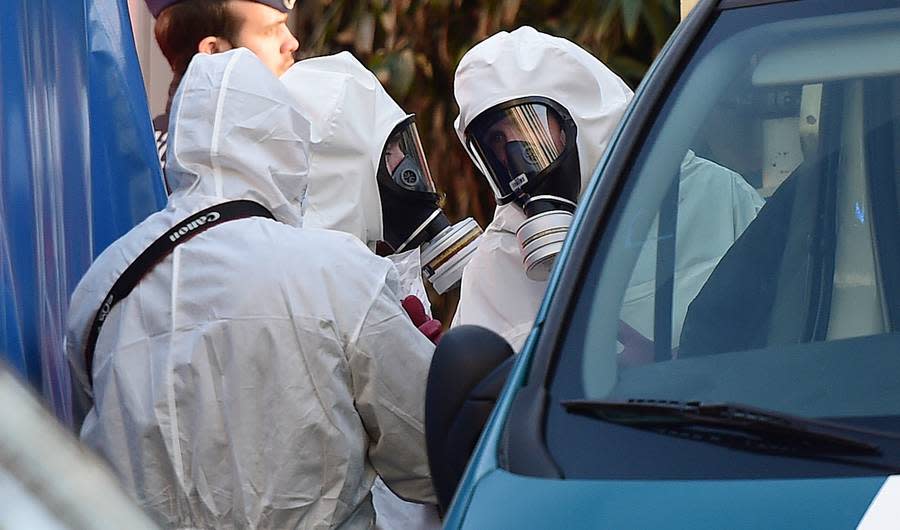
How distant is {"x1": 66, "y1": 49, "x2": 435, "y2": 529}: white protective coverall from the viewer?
2.17 metres

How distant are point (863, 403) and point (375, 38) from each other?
597 centimetres

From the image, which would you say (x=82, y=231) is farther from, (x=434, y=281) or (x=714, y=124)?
(x=714, y=124)

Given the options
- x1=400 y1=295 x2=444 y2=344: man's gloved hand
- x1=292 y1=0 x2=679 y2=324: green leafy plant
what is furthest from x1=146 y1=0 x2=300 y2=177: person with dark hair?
x1=292 y1=0 x2=679 y2=324: green leafy plant

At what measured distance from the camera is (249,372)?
7.08ft

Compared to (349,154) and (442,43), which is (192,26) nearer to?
(349,154)

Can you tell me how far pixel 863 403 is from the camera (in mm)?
1366

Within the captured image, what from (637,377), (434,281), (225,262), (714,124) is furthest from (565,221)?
(637,377)

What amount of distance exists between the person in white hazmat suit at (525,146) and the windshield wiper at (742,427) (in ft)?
5.24

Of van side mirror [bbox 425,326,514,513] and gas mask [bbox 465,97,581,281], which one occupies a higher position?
van side mirror [bbox 425,326,514,513]

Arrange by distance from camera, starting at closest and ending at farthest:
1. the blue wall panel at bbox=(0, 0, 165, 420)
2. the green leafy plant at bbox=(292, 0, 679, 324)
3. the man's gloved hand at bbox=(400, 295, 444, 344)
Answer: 1. the blue wall panel at bbox=(0, 0, 165, 420)
2. the man's gloved hand at bbox=(400, 295, 444, 344)
3. the green leafy plant at bbox=(292, 0, 679, 324)

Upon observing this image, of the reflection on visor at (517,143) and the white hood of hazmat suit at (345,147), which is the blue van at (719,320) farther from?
the white hood of hazmat suit at (345,147)

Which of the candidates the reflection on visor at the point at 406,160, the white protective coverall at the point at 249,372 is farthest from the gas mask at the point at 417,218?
the white protective coverall at the point at 249,372

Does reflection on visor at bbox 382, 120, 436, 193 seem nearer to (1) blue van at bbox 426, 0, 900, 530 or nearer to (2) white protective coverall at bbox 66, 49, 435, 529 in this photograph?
(2) white protective coverall at bbox 66, 49, 435, 529

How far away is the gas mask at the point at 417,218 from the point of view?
3.19 metres
